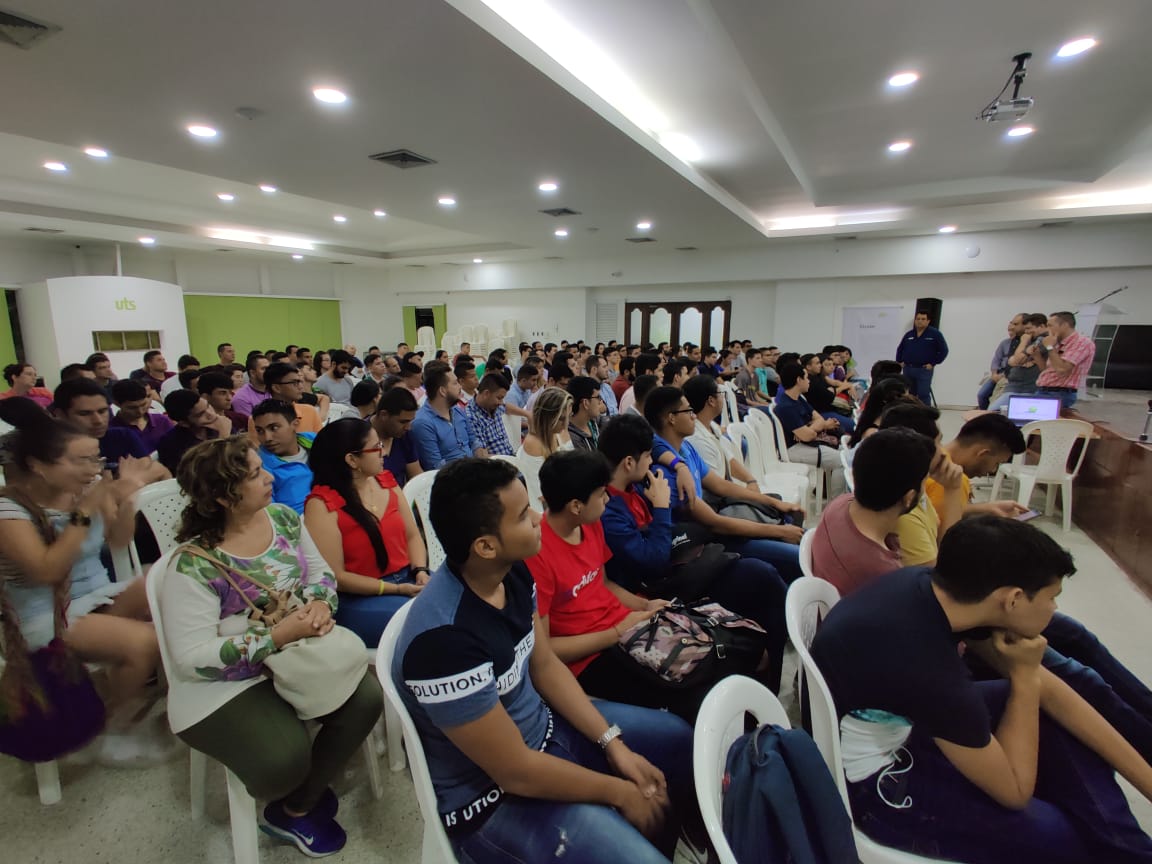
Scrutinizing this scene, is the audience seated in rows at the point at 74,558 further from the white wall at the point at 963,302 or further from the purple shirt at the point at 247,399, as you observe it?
the white wall at the point at 963,302

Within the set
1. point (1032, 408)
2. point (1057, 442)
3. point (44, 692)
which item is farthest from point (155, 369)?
point (1032, 408)

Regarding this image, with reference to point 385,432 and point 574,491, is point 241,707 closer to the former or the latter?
point 574,491

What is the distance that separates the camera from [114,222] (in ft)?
27.2

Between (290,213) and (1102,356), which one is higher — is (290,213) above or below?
above

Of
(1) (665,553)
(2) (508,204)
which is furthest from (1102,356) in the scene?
(1) (665,553)

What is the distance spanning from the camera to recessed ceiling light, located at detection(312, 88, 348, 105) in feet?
11.0

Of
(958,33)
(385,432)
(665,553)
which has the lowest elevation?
(665,553)

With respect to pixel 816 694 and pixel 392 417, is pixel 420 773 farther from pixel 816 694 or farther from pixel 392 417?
pixel 392 417

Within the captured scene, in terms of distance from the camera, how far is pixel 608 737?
1281mm

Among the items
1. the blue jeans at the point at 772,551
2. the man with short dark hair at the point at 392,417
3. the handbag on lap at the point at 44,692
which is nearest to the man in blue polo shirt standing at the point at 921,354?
the blue jeans at the point at 772,551

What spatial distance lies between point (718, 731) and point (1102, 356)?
9905 mm

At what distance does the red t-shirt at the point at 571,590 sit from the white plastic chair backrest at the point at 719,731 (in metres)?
0.55

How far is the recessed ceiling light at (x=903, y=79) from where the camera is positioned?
3967mm

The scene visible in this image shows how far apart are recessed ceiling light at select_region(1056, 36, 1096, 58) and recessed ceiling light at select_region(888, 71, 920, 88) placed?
0.83m
